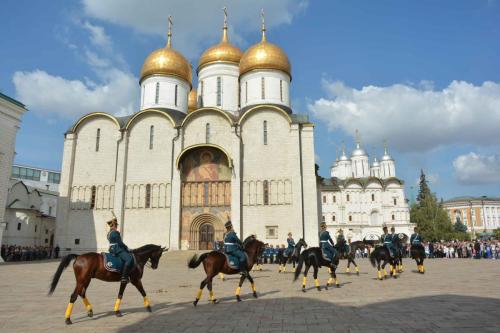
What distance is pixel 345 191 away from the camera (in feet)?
194

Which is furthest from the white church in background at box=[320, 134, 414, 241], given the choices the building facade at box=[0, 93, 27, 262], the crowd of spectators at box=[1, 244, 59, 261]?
the building facade at box=[0, 93, 27, 262]

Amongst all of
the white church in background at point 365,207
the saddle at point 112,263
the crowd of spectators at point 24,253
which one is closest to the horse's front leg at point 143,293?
the saddle at point 112,263

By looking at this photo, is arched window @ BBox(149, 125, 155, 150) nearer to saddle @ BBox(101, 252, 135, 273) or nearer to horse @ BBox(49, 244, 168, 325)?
horse @ BBox(49, 244, 168, 325)

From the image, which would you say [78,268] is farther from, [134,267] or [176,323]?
[176,323]

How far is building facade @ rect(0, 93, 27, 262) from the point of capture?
23094mm

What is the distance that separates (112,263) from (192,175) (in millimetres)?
21673

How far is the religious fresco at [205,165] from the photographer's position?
28.4 meters

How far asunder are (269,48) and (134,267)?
2813 centimetres

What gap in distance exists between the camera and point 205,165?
2866cm

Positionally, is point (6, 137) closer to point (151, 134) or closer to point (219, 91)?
point (151, 134)

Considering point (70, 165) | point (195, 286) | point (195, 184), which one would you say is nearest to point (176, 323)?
point (195, 286)

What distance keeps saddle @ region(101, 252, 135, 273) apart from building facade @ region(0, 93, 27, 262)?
20.1 metres

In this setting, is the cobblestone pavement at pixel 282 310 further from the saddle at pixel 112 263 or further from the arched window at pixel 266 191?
the arched window at pixel 266 191

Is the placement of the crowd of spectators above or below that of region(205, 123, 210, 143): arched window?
below
